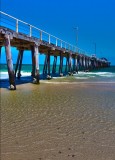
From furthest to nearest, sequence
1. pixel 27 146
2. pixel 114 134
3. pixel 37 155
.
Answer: pixel 114 134, pixel 27 146, pixel 37 155

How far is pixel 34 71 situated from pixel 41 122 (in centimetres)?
1388

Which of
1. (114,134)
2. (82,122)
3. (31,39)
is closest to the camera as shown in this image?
(114,134)

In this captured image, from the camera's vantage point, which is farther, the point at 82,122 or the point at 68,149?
the point at 82,122

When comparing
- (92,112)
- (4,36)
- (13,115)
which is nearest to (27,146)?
(13,115)

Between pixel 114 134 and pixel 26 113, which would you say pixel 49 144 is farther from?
pixel 26 113

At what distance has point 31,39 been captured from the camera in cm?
1977

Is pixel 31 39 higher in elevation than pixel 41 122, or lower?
higher

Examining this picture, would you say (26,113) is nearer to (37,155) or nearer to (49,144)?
(49,144)

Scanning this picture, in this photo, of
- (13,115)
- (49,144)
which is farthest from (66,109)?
(49,144)

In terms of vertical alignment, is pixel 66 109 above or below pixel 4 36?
below

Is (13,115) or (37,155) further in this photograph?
(13,115)

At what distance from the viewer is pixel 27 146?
17.6ft

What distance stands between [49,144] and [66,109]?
3.79m

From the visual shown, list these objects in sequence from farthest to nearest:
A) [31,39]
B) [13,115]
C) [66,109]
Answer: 1. [31,39]
2. [66,109]
3. [13,115]
